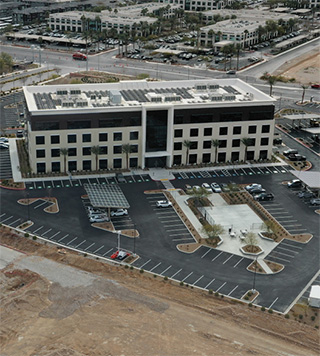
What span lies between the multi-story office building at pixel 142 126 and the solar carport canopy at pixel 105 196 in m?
12.2

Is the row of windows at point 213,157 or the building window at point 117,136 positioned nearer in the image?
the building window at point 117,136

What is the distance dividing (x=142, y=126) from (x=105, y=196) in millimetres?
20526

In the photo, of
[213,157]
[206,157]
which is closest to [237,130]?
[213,157]

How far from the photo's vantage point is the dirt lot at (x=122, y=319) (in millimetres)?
64312

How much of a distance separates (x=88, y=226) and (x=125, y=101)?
112ft

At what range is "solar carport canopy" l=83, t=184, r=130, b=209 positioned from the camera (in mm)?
93213

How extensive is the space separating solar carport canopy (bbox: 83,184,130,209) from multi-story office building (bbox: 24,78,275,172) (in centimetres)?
1217

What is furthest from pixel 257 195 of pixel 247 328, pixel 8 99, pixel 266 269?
pixel 8 99

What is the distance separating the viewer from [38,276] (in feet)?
Answer: 254

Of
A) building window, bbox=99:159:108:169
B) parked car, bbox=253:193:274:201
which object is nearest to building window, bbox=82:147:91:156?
building window, bbox=99:159:108:169

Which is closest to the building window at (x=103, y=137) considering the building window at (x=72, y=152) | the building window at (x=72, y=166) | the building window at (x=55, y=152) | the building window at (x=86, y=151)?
the building window at (x=86, y=151)

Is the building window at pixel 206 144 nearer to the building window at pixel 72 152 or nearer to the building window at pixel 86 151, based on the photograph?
the building window at pixel 86 151

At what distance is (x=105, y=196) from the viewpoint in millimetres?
96250

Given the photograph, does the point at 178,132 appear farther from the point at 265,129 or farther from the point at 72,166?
the point at 72,166
